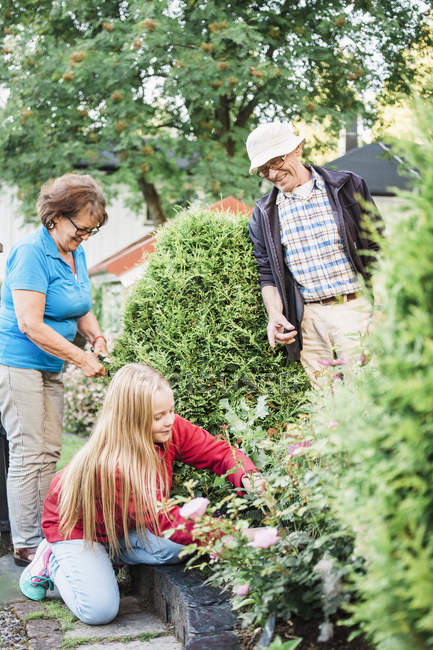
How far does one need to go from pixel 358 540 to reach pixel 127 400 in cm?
137

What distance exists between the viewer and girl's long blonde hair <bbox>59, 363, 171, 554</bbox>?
2.66 meters

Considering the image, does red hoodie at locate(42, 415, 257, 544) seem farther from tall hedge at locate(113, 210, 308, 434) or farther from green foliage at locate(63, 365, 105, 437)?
green foliage at locate(63, 365, 105, 437)

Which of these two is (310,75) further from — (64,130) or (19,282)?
(19,282)

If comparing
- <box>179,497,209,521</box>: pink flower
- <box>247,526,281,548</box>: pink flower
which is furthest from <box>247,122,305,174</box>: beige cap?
<box>247,526,281,548</box>: pink flower

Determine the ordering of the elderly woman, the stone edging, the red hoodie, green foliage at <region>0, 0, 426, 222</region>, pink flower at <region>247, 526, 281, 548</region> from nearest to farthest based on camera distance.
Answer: pink flower at <region>247, 526, 281, 548</region> → the stone edging → the red hoodie → the elderly woman → green foliage at <region>0, 0, 426, 222</region>

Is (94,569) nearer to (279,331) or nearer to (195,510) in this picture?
(195,510)

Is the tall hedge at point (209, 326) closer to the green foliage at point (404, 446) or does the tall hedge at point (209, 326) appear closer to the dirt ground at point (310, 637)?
the dirt ground at point (310, 637)

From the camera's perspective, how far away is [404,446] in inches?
49.2

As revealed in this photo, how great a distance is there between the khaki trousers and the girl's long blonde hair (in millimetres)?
743

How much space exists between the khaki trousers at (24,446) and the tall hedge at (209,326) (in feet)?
1.87

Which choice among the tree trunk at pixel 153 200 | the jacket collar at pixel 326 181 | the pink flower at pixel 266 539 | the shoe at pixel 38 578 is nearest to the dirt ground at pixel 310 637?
the pink flower at pixel 266 539

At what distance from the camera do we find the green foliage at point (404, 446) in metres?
1.20

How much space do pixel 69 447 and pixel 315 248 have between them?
4.64 metres

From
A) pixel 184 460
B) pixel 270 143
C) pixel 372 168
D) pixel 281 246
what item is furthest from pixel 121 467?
pixel 372 168
